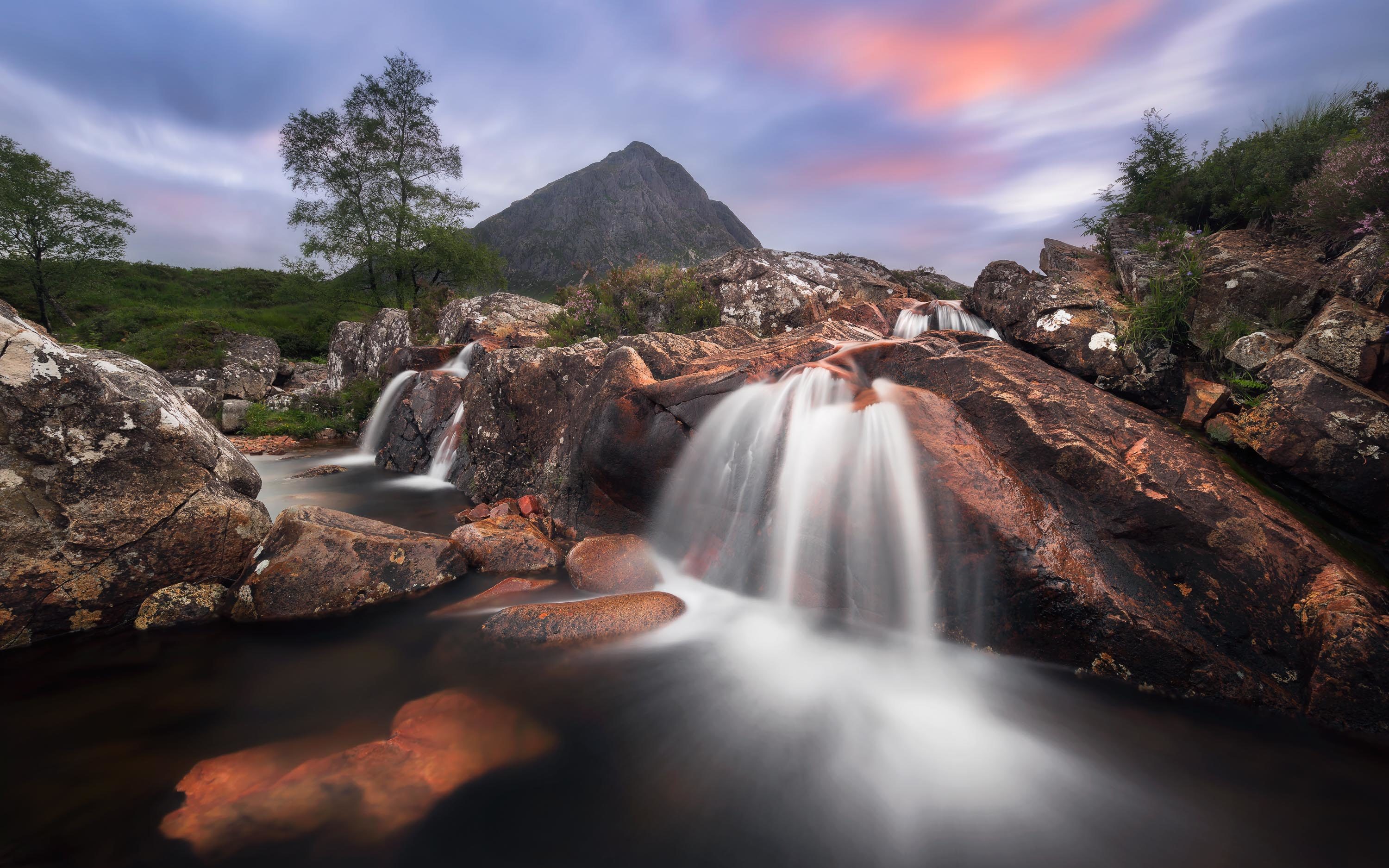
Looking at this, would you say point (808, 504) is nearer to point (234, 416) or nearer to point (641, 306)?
point (641, 306)

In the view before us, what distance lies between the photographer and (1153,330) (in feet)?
21.0

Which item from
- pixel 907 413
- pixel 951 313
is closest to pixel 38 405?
pixel 907 413

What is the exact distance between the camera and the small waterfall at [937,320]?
10.6 metres

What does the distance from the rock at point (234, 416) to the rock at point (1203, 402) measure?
82.7 feet

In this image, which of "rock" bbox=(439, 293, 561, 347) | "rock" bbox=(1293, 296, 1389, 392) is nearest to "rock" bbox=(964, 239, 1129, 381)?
"rock" bbox=(1293, 296, 1389, 392)

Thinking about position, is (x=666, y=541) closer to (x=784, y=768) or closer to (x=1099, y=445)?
(x=784, y=768)

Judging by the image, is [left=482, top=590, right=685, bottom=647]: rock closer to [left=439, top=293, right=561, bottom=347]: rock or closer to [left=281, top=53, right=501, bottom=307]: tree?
[left=439, top=293, right=561, bottom=347]: rock

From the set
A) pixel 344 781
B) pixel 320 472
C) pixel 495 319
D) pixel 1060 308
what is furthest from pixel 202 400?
pixel 1060 308

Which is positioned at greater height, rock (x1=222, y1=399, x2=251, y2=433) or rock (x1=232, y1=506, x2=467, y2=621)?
rock (x1=222, y1=399, x2=251, y2=433)

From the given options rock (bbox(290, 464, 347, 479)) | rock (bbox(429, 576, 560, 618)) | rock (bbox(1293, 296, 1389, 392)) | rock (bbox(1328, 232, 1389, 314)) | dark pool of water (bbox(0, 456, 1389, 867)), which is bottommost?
dark pool of water (bbox(0, 456, 1389, 867))

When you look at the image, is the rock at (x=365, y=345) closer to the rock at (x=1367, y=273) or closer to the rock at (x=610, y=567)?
the rock at (x=610, y=567)

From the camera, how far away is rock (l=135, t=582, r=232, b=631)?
4934 mm

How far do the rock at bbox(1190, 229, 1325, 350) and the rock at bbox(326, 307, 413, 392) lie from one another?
2102 centimetres

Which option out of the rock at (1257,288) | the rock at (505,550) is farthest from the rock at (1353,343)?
the rock at (505,550)
